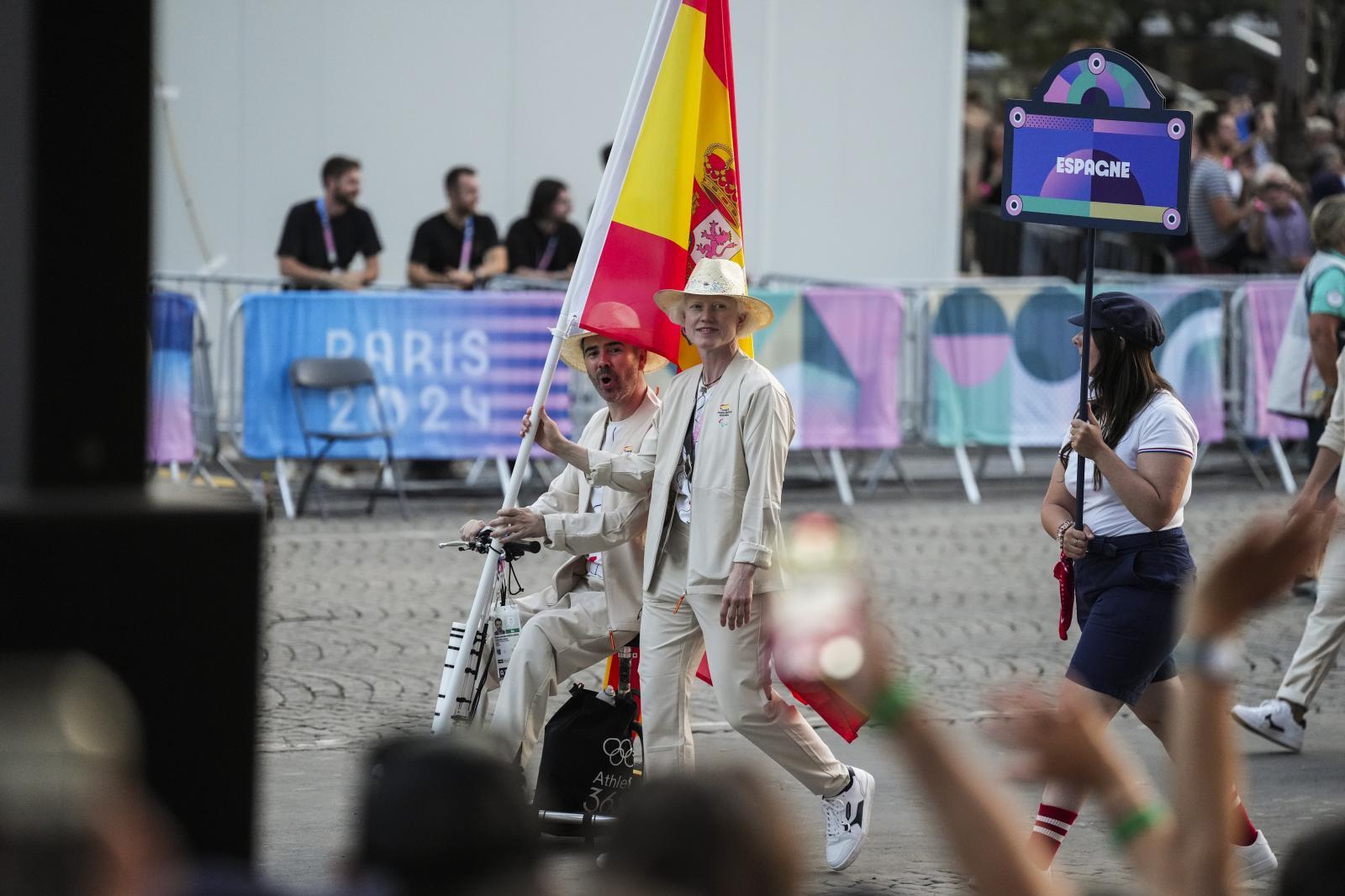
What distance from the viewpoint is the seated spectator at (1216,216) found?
16.9 meters

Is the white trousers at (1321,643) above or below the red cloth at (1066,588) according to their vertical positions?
below

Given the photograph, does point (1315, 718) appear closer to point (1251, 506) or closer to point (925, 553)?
point (925, 553)

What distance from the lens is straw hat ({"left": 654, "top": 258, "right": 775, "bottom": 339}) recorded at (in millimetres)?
6184

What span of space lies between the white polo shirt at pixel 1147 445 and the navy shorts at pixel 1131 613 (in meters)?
0.05

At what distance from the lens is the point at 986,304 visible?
14.2m

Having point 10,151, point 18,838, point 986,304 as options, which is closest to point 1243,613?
point 18,838

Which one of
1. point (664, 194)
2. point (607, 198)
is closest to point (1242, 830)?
point (664, 194)

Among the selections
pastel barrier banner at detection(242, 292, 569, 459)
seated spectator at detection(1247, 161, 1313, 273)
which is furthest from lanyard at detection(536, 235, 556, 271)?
seated spectator at detection(1247, 161, 1313, 273)

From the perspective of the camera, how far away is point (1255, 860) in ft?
18.9

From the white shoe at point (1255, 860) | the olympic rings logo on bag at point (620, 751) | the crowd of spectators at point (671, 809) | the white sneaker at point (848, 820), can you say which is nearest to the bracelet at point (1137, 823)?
the crowd of spectators at point (671, 809)

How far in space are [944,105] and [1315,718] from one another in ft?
34.6

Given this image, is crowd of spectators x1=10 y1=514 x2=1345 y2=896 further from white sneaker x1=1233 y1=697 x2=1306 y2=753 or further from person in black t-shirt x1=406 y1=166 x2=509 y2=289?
person in black t-shirt x1=406 y1=166 x2=509 y2=289

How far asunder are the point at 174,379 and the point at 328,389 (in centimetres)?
104

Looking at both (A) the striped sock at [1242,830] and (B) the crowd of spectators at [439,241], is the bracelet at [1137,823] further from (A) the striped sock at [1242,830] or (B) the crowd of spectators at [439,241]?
(B) the crowd of spectators at [439,241]
